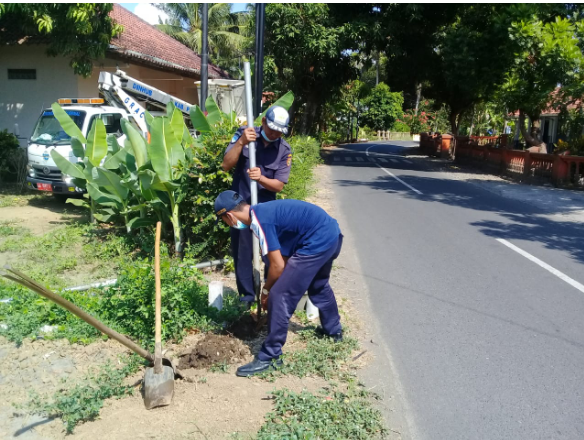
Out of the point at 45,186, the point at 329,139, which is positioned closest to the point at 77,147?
the point at 45,186

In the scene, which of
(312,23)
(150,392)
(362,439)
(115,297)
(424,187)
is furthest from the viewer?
(312,23)

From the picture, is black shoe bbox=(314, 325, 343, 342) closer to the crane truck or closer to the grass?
the grass

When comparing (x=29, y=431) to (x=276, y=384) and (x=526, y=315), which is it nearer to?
(x=276, y=384)

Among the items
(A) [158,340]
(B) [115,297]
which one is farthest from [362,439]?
(B) [115,297]

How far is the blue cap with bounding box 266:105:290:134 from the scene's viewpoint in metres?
4.85

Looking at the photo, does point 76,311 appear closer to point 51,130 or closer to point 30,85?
point 51,130

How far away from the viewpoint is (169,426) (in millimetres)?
3629

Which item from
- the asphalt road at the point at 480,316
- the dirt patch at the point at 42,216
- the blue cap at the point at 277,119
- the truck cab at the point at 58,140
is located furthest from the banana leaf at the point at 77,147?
the blue cap at the point at 277,119

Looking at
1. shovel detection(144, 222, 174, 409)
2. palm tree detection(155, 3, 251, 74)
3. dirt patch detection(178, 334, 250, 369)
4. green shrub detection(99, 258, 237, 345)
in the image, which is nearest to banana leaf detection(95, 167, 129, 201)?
green shrub detection(99, 258, 237, 345)

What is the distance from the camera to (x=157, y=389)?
385 cm

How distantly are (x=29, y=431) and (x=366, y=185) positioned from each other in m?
14.6

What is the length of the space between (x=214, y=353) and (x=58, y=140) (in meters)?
9.06

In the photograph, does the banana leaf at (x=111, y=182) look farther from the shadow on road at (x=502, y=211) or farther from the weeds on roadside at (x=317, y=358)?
the shadow on road at (x=502, y=211)

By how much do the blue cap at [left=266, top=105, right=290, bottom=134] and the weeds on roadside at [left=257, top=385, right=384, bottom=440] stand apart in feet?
7.46
